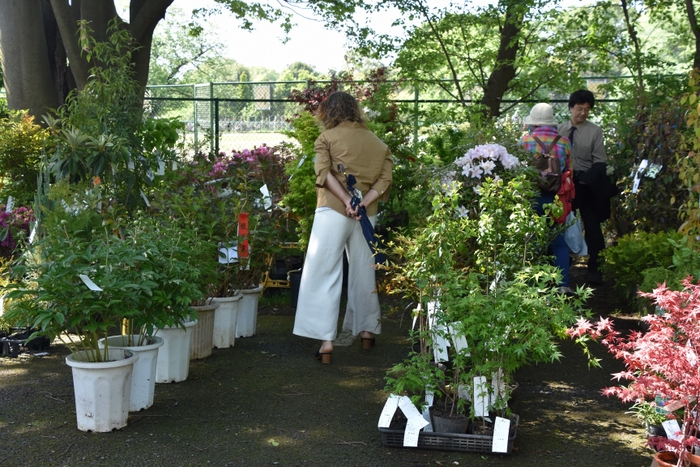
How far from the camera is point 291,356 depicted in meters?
5.41

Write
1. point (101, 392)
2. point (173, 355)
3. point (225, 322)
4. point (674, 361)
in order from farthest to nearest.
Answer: point (225, 322), point (173, 355), point (101, 392), point (674, 361)

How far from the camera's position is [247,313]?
5953mm

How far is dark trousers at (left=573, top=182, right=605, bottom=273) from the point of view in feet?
24.0

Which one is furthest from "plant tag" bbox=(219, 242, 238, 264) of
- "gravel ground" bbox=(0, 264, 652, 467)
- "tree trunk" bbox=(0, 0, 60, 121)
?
"tree trunk" bbox=(0, 0, 60, 121)

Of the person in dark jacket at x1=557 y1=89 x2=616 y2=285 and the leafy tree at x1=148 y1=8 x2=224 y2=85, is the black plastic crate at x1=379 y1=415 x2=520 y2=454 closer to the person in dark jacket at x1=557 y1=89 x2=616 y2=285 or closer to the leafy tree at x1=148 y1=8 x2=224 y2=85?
the person in dark jacket at x1=557 y1=89 x2=616 y2=285

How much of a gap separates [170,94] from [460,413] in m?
18.9

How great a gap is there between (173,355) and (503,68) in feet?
23.6

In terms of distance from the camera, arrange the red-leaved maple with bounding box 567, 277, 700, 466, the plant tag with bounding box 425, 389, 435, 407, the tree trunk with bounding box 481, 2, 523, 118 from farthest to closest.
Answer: the tree trunk with bounding box 481, 2, 523, 118, the plant tag with bounding box 425, 389, 435, 407, the red-leaved maple with bounding box 567, 277, 700, 466

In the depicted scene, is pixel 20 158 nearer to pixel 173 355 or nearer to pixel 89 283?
pixel 173 355

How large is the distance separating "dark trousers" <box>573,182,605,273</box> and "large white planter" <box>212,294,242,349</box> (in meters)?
3.64

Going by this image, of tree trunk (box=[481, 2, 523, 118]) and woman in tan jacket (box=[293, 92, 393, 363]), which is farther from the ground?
tree trunk (box=[481, 2, 523, 118])

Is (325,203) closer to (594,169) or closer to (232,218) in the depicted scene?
(232,218)

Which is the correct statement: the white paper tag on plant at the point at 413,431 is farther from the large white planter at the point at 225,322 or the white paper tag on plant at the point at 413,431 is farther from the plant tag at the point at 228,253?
the plant tag at the point at 228,253

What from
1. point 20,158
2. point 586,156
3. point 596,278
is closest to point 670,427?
point 586,156
